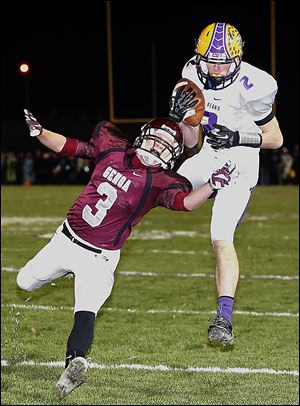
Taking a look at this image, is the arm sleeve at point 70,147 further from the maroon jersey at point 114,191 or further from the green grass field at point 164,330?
the green grass field at point 164,330

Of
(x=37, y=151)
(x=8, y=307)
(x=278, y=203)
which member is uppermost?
(x=8, y=307)

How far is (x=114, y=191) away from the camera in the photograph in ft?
19.2

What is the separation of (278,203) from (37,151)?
1644cm

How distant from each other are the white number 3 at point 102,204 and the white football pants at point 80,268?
0.18 m

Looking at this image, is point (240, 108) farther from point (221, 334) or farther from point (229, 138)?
point (221, 334)

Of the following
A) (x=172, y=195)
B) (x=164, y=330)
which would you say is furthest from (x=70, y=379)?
(x=164, y=330)

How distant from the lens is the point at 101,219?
19.4 feet

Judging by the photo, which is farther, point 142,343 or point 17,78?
point 17,78

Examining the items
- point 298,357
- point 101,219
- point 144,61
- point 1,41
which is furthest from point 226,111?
point 1,41

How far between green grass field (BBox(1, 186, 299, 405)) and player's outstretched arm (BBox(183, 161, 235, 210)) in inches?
59.8

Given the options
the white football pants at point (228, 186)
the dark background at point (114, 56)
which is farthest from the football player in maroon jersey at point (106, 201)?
the dark background at point (114, 56)

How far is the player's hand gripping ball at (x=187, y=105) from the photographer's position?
Result: 19.2 ft

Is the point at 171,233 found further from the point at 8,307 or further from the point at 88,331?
the point at 88,331

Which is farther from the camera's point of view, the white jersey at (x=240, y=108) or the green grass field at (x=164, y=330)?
the green grass field at (x=164, y=330)
